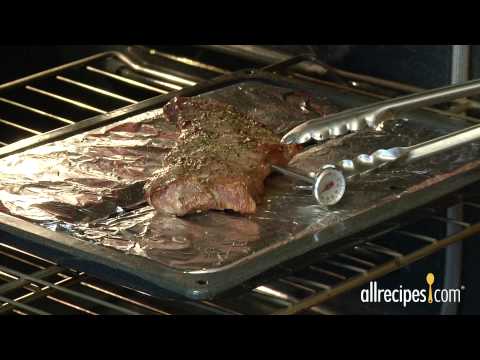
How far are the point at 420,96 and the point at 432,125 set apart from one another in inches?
7.4

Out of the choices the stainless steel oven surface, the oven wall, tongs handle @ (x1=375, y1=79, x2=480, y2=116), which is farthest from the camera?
the oven wall

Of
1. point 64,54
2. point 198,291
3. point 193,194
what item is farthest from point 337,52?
point 198,291

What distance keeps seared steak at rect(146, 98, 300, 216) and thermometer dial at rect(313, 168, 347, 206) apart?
0.11 metres

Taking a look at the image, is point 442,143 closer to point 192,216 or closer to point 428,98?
point 428,98

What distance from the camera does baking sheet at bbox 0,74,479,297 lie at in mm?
1901

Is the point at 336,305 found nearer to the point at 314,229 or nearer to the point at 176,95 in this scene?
the point at 176,95

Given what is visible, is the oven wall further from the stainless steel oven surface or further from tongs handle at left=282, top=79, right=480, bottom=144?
tongs handle at left=282, top=79, right=480, bottom=144

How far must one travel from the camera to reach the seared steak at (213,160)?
201 cm

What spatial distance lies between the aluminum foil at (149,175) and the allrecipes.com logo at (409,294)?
44 cm

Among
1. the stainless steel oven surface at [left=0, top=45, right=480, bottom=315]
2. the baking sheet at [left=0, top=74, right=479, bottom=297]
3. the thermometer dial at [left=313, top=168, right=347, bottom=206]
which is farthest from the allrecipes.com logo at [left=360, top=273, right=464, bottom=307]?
the thermometer dial at [left=313, top=168, right=347, bottom=206]

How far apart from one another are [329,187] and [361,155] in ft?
0.33

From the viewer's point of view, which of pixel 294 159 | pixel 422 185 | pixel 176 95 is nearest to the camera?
pixel 422 185

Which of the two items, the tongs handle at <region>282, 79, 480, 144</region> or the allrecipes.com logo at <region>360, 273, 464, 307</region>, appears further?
the allrecipes.com logo at <region>360, 273, 464, 307</region>

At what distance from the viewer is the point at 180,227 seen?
1.98 meters
